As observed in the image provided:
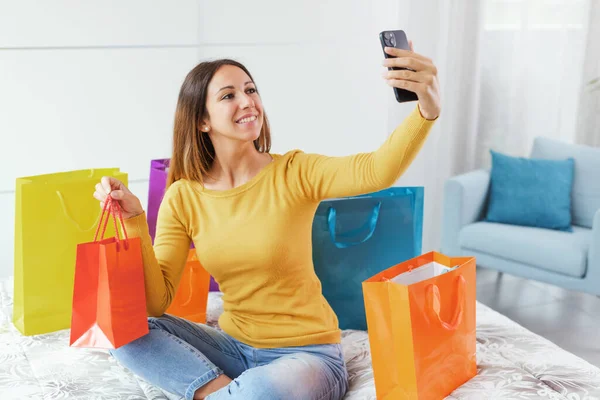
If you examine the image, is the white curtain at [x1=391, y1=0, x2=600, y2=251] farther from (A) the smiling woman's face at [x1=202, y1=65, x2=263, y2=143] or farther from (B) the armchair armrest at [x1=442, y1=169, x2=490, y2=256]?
(A) the smiling woman's face at [x1=202, y1=65, x2=263, y2=143]

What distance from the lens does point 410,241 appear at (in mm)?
2129

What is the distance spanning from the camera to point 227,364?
1.77 meters

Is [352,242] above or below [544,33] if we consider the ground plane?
below

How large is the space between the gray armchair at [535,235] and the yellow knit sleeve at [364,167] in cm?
151

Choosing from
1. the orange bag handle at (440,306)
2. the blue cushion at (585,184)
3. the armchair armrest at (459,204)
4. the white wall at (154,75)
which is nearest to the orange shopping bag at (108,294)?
the orange bag handle at (440,306)

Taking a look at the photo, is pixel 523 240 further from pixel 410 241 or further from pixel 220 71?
pixel 220 71

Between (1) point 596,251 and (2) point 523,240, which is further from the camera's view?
(2) point 523,240

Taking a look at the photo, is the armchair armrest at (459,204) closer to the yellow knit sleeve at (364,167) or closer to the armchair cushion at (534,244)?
the armchair cushion at (534,244)

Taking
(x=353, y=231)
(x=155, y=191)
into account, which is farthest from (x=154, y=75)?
(x=353, y=231)

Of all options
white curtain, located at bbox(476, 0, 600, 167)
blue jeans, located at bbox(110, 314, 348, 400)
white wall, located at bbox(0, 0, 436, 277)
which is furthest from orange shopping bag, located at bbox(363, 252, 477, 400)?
white curtain, located at bbox(476, 0, 600, 167)

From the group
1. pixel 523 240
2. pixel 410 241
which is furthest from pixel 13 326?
pixel 523 240

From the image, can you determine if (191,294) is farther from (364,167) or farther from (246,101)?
(364,167)

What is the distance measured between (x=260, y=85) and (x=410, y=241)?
1491mm

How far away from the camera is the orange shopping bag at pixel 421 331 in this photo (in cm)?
151
